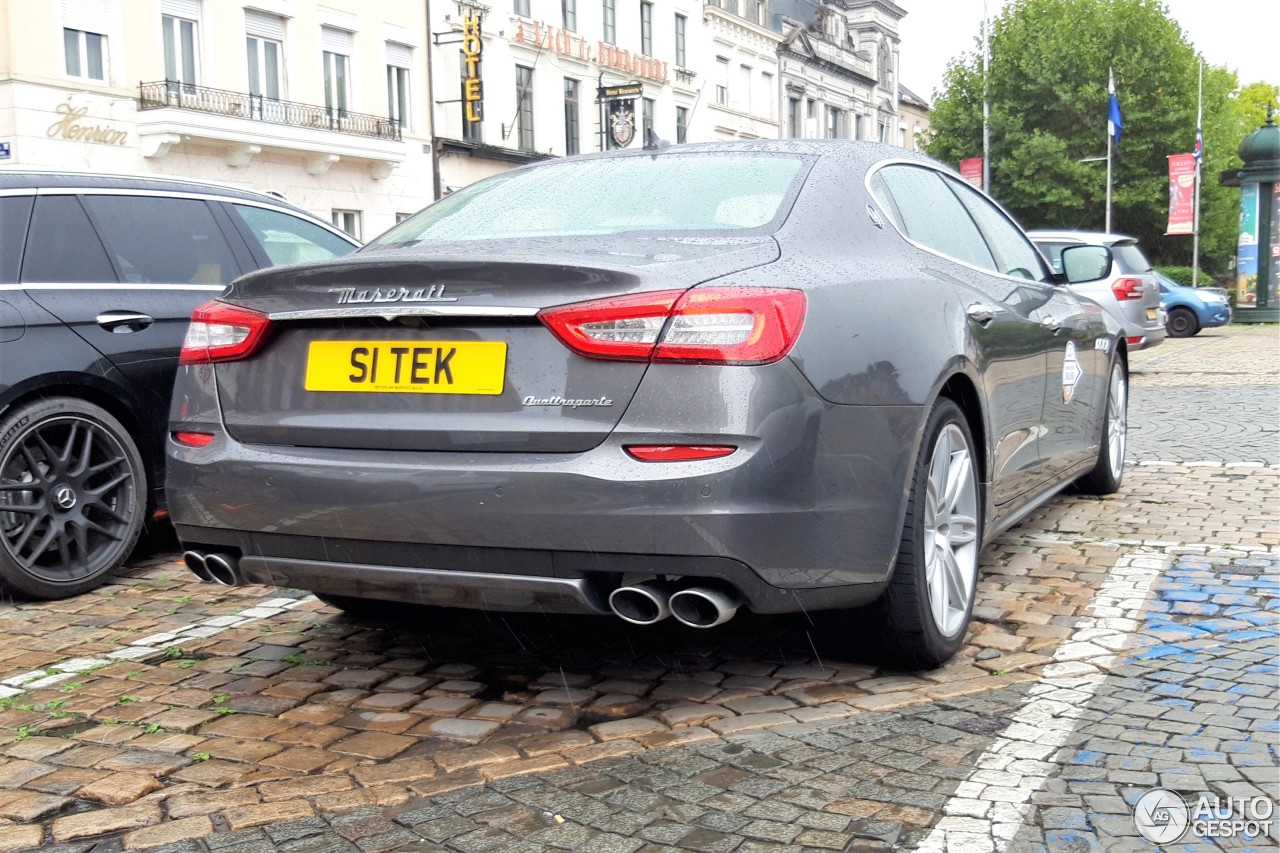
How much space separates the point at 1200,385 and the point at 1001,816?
12674 mm

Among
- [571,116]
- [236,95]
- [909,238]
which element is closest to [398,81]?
[236,95]

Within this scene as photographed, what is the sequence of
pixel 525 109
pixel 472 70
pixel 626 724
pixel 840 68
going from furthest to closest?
1. pixel 840 68
2. pixel 525 109
3. pixel 472 70
4. pixel 626 724

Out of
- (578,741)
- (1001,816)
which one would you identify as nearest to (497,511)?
(578,741)

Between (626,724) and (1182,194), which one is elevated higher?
(1182,194)

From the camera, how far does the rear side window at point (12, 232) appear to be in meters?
5.03

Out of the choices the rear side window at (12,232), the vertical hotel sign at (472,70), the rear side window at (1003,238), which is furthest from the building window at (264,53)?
the rear side window at (1003,238)

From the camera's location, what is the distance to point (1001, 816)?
2.79 metres

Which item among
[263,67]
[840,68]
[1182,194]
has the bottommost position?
[1182,194]

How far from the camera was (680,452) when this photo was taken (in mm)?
3086

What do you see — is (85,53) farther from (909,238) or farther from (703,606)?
(703,606)

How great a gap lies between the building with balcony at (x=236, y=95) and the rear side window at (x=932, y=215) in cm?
1783

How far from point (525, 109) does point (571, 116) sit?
98.7 inches

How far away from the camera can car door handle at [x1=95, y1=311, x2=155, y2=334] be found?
5.23m

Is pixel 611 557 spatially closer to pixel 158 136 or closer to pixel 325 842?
pixel 325 842
